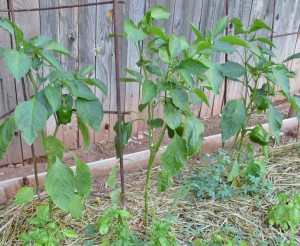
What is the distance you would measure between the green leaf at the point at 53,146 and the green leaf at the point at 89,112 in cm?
23

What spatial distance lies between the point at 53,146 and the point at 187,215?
0.90 metres

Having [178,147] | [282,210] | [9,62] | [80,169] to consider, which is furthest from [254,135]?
[9,62]

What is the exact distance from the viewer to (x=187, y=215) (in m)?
2.10

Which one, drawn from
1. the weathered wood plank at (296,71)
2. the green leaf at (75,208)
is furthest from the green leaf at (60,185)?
the weathered wood plank at (296,71)

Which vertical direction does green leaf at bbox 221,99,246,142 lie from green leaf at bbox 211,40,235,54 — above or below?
below

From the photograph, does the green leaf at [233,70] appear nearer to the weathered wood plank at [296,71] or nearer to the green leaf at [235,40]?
the green leaf at [235,40]

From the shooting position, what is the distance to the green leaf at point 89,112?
149 cm

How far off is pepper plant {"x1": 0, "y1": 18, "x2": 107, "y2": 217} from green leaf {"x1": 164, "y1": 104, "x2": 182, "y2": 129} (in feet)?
0.88

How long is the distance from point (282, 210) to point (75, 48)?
5.16 feet

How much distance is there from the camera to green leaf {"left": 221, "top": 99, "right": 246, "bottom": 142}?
73.2 inches

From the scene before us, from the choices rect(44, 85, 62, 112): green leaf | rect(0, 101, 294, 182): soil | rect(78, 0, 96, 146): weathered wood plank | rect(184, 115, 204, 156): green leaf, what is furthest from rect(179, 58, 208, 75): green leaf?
rect(0, 101, 294, 182): soil

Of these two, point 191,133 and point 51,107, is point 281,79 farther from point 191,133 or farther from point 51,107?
point 51,107

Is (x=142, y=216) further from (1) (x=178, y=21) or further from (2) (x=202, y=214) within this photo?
(1) (x=178, y=21)

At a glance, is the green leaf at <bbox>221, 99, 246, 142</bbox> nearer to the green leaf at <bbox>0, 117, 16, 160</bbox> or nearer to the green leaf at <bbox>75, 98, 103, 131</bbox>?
the green leaf at <bbox>75, 98, 103, 131</bbox>
